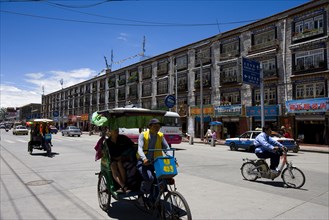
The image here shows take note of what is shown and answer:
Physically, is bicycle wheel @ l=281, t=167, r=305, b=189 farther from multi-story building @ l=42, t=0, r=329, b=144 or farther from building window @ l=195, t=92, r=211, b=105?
building window @ l=195, t=92, r=211, b=105

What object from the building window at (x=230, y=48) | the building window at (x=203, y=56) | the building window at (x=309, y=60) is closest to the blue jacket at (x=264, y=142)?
the building window at (x=309, y=60)

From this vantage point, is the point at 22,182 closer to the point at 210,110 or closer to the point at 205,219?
the point at 205,219

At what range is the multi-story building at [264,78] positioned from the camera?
2572 cm

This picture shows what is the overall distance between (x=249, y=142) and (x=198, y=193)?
13553 mm

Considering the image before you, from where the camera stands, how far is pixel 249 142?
1977 centimetres

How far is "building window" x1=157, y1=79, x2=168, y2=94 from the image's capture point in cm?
4319

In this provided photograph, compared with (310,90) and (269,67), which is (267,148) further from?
(269,67)

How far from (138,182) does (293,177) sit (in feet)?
16.5

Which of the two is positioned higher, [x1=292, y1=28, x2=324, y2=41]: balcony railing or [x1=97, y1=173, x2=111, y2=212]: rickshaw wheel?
[x1=292, y1=28, x2=324, y2=41]: balcony railing

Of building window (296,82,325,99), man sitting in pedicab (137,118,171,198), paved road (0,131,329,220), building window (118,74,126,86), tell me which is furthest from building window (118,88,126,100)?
man sitting in pedicab (137,118,171,198)

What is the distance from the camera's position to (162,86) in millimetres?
43938

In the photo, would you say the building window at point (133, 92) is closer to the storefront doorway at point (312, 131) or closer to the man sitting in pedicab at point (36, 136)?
the storefront doorway at point (312, 131)

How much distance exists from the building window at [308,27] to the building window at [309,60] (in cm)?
158

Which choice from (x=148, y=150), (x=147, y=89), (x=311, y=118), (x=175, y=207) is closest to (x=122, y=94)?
(x=147, y=89)
